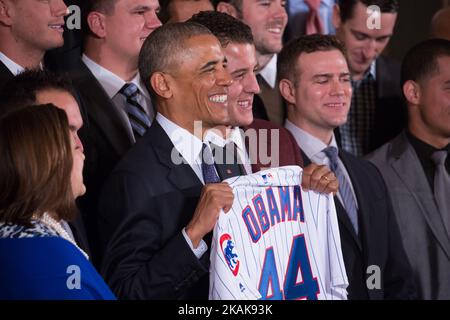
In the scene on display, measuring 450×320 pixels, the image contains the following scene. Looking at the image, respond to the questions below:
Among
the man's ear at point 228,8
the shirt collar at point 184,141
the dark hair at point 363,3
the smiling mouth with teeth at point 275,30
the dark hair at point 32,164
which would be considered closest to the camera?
the dark hair at point 32,164

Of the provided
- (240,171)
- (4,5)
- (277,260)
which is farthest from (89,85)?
(277,260)

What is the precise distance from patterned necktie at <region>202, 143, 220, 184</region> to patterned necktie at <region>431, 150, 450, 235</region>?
3.67 ft

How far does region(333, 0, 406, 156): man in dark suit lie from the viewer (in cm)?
432

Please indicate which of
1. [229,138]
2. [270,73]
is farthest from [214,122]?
[270,73]

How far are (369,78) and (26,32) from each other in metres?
1.73

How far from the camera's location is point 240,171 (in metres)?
3.16

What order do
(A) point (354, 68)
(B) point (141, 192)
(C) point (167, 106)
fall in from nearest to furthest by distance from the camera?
(B) point (141, 192) < (C) point (167, 106) < (A) point (354, 68)

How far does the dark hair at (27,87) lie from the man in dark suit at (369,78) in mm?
1713

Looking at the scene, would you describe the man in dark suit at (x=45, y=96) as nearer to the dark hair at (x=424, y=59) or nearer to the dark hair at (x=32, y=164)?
the dark hair at (x=32, y=164)

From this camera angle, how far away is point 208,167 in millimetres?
3004

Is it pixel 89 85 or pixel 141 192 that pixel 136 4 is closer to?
pixel 89 85

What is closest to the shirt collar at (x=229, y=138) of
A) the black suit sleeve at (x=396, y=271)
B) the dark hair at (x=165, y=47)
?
the dark hair at (x=165, y=47)

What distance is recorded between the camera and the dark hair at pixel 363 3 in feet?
15.0
